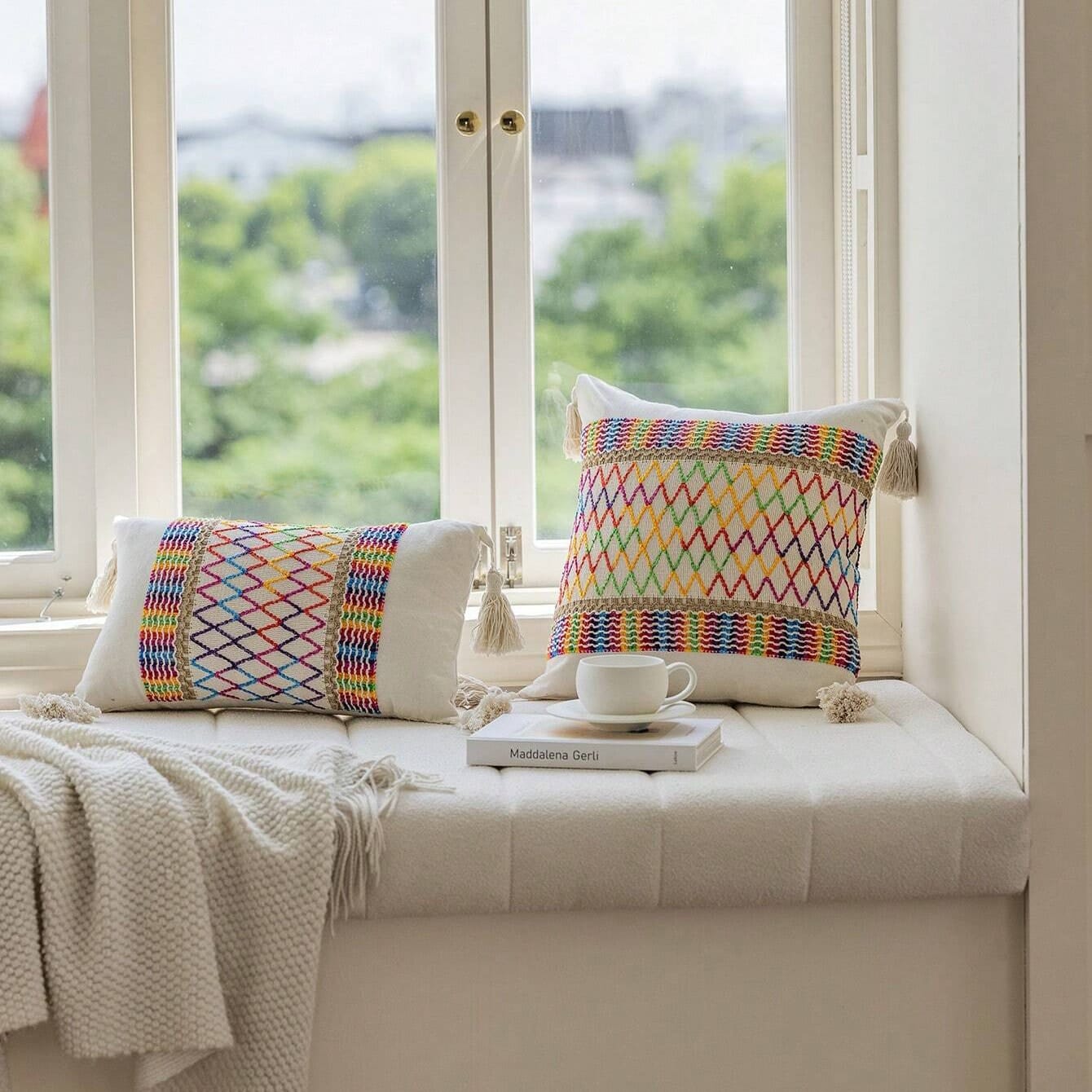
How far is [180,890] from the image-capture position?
1227 mm

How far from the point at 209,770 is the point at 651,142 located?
125 cm

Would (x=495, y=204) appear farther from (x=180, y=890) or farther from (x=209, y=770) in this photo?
(x=180, y=890)

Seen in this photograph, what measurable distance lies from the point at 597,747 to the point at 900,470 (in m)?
0.66

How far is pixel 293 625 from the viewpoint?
5.53ft

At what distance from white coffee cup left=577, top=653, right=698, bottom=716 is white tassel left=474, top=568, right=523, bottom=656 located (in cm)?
31

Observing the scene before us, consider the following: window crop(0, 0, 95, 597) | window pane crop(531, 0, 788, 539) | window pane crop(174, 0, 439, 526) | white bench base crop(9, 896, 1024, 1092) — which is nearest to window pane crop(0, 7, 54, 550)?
window crop(0, 0, 95, 597)

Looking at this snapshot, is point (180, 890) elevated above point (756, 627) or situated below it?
below

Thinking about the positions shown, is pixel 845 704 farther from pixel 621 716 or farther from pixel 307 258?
pixel 307 258

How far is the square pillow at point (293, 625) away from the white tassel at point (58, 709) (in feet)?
0.22

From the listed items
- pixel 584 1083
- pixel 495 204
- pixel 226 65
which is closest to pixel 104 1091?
pixel 584 1083

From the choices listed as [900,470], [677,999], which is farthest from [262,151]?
[677,999]

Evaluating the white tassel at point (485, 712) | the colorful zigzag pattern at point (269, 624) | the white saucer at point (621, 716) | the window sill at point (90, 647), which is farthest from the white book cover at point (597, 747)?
the window sill at point (90, 647)

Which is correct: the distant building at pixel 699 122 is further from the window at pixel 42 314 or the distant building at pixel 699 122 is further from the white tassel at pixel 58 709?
the white tassel at pixel 58 709

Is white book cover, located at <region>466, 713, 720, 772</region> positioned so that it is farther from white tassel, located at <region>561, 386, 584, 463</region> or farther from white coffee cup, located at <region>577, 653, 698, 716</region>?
white tassel, located at <region>561, 386, 584, 463</region>
